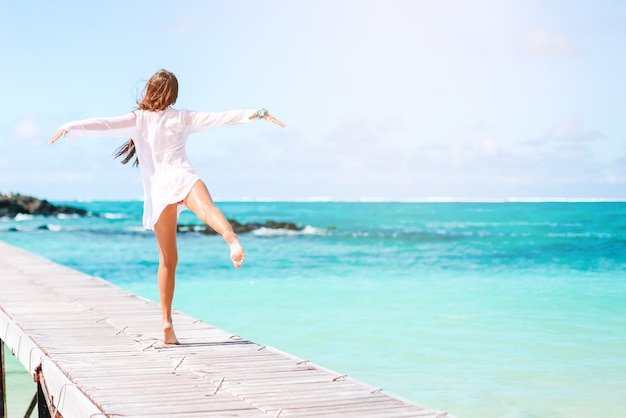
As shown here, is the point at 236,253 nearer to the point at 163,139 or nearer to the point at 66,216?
the point at 163,139

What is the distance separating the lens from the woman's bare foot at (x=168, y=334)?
19.1ft

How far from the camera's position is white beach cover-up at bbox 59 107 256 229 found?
206 inches

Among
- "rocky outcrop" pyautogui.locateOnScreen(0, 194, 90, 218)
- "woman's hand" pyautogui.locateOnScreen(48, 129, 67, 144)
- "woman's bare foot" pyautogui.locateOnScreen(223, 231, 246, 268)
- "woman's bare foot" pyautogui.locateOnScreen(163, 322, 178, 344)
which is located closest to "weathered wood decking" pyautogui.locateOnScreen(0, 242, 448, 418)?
"woman's bare foot" pyautogui.locateOnScreen(163, 322, 178, 344)

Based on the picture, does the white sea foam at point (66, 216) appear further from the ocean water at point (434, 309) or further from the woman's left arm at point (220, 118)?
the woman's left arm at point (220, 118)

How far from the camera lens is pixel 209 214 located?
4.97 m

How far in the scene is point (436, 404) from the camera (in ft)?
26.5

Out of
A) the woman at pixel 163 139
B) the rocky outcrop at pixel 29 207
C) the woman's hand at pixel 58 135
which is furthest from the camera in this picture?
the rocky outcrop at pixel 29 207

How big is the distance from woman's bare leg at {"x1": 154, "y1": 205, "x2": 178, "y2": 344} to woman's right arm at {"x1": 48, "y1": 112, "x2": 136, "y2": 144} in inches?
23.7

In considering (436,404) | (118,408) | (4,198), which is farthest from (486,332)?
(4,198)

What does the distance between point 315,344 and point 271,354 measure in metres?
5.74

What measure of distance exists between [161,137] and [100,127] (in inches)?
15.7

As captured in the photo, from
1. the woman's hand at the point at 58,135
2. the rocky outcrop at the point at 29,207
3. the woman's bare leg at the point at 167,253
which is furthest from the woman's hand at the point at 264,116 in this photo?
the rocky outcrop at the point at 29,207

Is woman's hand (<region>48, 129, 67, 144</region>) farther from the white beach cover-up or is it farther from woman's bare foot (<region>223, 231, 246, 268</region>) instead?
woman's bare foot (<region>223, 231, 246, 268</region>)

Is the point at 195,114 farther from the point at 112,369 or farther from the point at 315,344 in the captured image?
the point at 315,344
